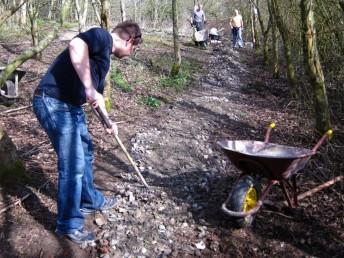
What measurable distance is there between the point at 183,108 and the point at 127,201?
473 centimetres

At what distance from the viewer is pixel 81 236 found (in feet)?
11.9

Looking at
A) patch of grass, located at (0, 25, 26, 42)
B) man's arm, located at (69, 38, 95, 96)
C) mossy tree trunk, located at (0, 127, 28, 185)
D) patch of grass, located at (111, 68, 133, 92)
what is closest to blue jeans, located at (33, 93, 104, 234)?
man's arm, located at (69, 38, 95, 96)

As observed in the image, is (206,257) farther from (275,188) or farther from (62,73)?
(62,73)

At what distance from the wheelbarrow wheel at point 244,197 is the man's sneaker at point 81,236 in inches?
52.0

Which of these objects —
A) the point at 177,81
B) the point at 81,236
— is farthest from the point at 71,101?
the point at 177,81

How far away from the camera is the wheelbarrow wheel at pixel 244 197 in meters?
3.81

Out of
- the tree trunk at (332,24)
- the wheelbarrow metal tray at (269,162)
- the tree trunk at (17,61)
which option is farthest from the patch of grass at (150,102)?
the wheelbarrow metal tray at (269,162)

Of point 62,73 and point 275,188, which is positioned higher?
point 62,73

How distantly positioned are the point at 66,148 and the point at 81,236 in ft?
2.70

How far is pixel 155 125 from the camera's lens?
7.35 meters

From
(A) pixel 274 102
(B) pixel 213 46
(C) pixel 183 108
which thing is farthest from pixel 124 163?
(B) pixel 213 46

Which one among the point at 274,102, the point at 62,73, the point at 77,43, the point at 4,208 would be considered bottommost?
the point at 274,102

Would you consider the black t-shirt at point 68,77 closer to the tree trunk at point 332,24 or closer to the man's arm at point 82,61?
the man's arm at point 82,61

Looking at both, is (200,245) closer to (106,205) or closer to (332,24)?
(106,205)
